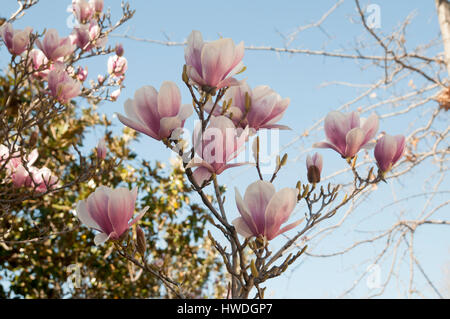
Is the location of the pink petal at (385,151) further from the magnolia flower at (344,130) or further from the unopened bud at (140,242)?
the unopened bud at (140,242)

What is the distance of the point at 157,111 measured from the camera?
73 cm

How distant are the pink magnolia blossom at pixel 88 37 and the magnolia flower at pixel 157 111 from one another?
1.42 metres

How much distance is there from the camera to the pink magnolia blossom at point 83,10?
6.98 ft

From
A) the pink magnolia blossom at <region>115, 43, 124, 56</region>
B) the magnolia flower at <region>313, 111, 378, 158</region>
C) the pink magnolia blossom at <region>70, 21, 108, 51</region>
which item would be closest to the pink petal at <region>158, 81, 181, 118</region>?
the magnolia flower at <region>313, 111, 378, 158</region>

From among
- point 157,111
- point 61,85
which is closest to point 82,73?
point 61,85

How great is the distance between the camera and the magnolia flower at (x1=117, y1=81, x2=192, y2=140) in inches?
28.0

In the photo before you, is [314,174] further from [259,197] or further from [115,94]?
[115,94]

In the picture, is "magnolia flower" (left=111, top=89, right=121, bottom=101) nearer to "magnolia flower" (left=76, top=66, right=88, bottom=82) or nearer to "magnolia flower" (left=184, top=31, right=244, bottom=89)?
"magnolia flower" (left=76, top=66, right=88, bottom=82)

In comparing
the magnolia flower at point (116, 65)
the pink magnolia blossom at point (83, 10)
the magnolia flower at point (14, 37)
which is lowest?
the magnolia flower at point (14, 37)

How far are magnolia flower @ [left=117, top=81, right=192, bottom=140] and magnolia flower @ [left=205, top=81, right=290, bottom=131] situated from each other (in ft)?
0.20

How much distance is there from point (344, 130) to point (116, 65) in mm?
1602

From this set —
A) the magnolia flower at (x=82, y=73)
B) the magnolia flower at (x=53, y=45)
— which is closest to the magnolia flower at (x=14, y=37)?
the magnolia flower at (x=53, y=45)
